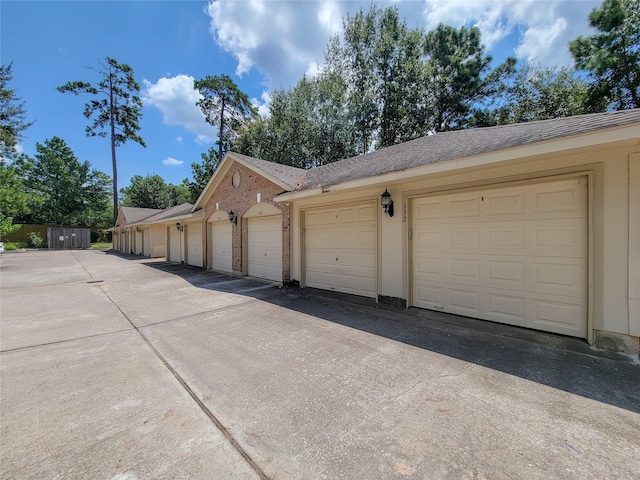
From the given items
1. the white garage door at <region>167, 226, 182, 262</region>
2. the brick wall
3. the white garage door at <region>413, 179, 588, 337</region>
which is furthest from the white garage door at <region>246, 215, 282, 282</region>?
the white garage door at <region>167, 226, 182, 262</region>

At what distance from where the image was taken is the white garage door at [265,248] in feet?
30.3

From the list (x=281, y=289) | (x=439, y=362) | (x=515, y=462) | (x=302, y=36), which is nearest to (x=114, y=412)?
(x=515, y=462)

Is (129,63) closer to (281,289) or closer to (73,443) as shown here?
(281,289)

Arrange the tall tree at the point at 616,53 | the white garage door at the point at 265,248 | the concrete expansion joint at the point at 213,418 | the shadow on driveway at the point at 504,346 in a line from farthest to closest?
the tall tree at the point at 616,53
the white garage door at the point at 265,248
the shadow on driveway at the point at 504,346
the concrete expansion joint at the point at 213,418

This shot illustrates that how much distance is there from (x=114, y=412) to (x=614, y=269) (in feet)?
20.5

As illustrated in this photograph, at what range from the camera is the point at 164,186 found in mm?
43031

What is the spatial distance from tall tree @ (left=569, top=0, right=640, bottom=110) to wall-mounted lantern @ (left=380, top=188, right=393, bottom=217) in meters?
16.3

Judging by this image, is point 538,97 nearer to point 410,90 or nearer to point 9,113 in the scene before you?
point 410,90

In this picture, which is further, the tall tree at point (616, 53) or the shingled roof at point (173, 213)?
the shingled roof at point (173, 213)

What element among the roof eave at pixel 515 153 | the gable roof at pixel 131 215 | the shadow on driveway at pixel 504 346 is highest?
the gable roof at pixel 131 215

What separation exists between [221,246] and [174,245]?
6.97 metres

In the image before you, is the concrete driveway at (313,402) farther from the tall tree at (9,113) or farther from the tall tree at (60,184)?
the tall tree at (60,184)

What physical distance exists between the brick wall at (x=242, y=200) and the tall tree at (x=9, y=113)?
79.5 feet

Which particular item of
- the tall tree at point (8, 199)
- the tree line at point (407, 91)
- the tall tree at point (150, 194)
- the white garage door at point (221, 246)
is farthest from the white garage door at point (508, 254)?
the tall tree at point (150, 194)
